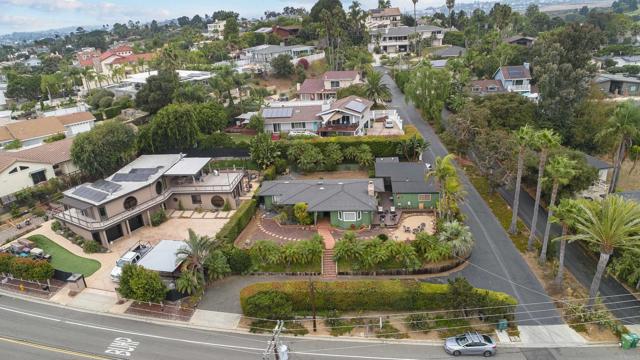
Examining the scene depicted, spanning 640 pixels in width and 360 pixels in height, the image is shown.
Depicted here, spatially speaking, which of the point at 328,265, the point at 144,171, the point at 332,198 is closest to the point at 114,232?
the point at 144,171

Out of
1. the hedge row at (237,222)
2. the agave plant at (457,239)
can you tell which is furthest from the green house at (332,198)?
the agave plant at (457,239)

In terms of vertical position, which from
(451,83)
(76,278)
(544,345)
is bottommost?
(544,345)

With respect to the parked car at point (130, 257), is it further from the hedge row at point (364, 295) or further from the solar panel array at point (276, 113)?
the solar panel array at point (276, 113)

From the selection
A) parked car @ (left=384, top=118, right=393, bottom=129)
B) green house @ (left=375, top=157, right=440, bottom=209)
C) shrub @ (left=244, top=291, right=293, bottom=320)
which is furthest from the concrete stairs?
parked car @ (left=384, top=118, right=393, bottom=129)

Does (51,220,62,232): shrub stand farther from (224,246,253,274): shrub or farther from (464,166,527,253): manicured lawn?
(464,166,527,253): manicured lawn

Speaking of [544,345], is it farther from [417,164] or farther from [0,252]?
[0,252]

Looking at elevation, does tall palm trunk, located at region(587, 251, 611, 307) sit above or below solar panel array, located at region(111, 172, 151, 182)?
below

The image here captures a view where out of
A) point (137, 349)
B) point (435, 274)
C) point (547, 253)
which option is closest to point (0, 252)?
point (137, 349)
